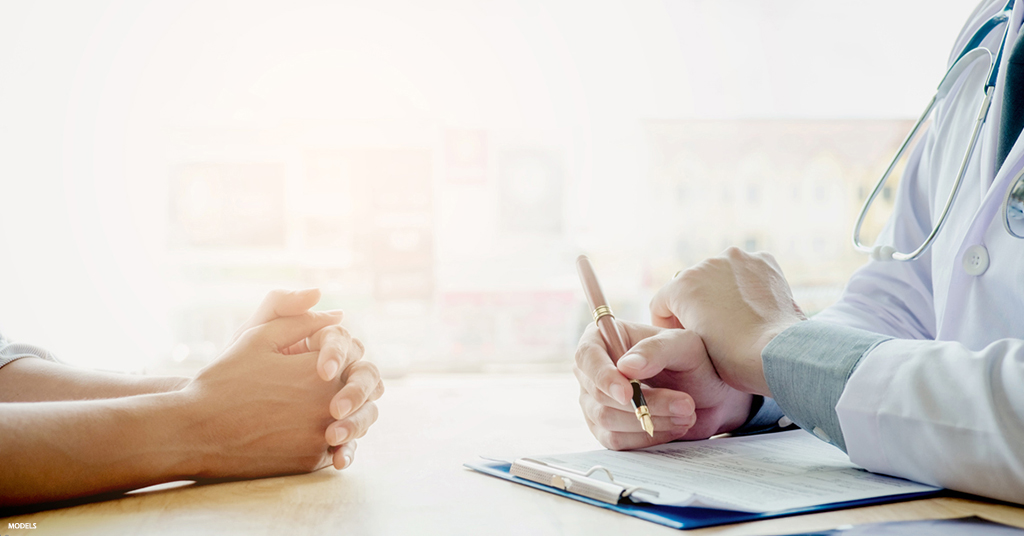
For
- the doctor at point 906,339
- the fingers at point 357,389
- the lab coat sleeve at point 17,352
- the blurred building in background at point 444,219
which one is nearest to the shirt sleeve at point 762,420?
the doctor at point 906,339

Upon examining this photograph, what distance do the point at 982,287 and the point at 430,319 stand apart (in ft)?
6.12

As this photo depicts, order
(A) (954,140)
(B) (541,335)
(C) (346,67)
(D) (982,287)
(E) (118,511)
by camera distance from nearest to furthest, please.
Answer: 1. (E) (118,511)
2. (D) (982,287)
3. (A) (954,140)
4. (C) (346,67)
5. (B) (541,335)

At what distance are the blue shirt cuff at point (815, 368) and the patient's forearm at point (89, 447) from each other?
20.9 inches

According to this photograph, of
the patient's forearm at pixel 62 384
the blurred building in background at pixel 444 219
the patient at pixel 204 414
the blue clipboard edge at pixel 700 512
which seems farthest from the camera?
the blurred building in background at pixel 444 219

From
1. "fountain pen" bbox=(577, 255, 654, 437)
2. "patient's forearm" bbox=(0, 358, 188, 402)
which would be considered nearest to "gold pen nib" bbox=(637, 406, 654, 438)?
"fountain pen" bbox=(577, 255, 654, 437)

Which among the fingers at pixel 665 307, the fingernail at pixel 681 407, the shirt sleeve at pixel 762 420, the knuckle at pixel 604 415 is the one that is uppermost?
the fingers at pixel 665 307

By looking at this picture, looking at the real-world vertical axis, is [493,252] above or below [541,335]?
above

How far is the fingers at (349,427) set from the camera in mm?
610

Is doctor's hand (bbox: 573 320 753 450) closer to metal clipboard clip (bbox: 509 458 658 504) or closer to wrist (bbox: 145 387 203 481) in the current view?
metal clipboard clip (bbox: 509 458 658 504)

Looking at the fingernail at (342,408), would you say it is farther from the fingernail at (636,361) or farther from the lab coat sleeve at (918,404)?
the lab coat sleeve at (918,404)

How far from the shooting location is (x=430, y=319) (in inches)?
93.4

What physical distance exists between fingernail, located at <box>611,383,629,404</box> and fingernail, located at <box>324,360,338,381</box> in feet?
0.89

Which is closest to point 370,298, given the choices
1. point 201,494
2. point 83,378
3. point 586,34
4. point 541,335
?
point 541,335

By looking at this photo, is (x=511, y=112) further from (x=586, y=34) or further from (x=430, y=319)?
(x=430, y=319)
